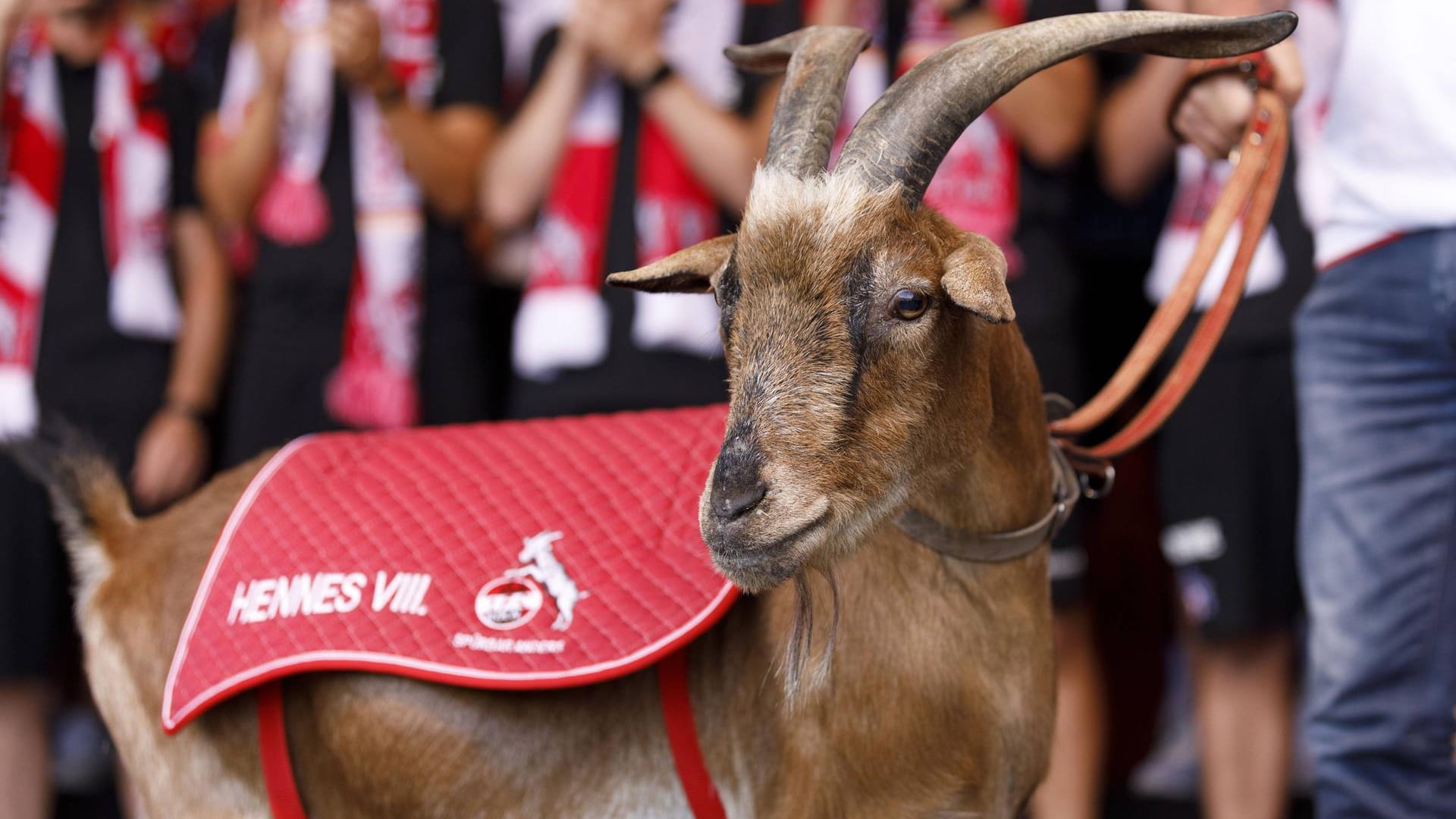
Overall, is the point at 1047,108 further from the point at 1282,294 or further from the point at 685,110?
the point at 685,110

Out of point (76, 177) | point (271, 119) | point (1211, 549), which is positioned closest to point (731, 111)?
point (271, 119)

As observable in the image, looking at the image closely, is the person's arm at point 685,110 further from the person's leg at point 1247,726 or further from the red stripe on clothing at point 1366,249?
the person's leg at point 1247,726

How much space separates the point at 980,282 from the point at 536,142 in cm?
212

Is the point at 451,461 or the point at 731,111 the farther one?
the point at 731,111

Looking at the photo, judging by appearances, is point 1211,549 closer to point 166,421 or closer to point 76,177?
point 166,421

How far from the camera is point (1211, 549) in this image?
10.4ft

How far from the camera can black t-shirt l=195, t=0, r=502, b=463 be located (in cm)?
354

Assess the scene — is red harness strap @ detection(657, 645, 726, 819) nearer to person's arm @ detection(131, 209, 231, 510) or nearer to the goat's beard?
the goat's beard

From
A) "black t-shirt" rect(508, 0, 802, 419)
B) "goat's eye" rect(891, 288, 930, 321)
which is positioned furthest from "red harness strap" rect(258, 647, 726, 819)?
"black t-shirt" rect(508, 0, 802, 419)

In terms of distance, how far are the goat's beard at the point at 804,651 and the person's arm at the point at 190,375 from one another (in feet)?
7.70

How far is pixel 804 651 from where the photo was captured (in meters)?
1.90

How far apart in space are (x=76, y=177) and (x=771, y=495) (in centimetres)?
287

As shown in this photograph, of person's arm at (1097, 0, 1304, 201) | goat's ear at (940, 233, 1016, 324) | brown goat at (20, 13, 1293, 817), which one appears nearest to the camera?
goat's ear at (940, 233, 1016, 324)

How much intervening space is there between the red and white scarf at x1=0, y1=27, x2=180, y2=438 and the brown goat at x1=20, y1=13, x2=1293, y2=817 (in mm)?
1382
